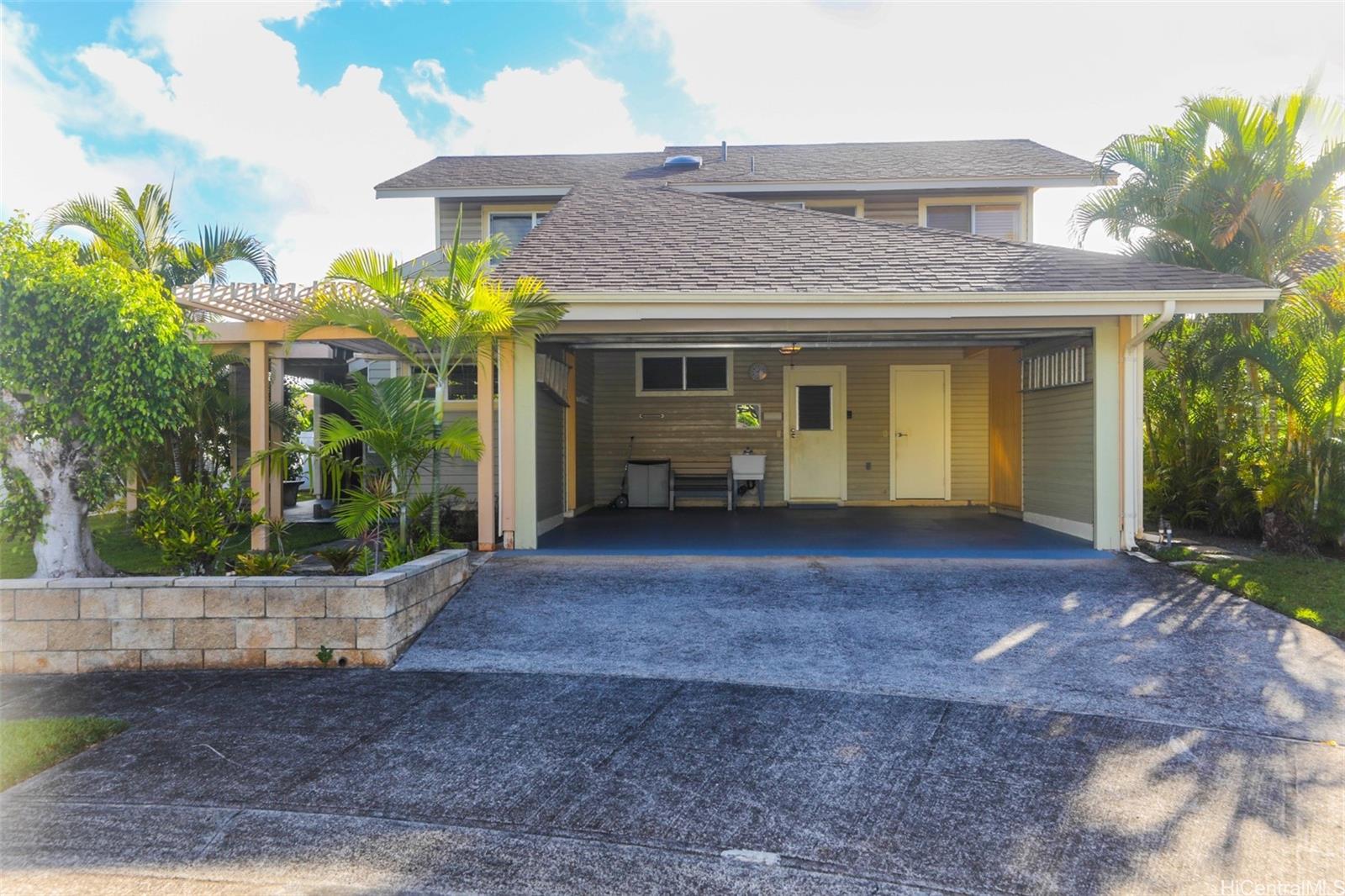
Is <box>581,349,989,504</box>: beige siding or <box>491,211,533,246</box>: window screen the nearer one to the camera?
<box>581,349,989,504</box>: beige siding

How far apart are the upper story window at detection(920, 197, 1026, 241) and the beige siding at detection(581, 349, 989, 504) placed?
2119 mm

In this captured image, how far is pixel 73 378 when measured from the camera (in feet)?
17.5

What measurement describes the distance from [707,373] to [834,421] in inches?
80.6

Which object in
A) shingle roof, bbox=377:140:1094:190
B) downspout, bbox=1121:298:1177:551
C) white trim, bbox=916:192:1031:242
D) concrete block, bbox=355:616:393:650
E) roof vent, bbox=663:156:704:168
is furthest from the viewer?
roof vent, bbox=663:156:704:168

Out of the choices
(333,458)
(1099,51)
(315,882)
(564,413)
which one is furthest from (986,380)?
(315,882)

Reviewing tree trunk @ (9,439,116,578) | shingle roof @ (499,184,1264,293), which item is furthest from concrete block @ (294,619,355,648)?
shingle roof @ (499,184,1264,293)

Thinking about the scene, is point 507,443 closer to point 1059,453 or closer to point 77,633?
point 77,633

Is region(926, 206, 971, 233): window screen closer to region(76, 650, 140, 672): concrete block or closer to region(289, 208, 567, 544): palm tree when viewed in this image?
region(289, 208, 567, 544): palm tree

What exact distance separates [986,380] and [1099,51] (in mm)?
4856

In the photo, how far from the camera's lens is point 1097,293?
710 cm

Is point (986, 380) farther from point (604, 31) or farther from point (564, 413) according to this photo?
point (604, 31)

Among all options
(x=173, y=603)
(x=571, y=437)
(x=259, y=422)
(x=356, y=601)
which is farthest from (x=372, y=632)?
(x=571, y=437)

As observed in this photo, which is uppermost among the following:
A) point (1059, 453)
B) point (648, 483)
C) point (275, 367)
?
point (275, 367)

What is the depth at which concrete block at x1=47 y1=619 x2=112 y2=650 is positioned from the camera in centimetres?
508
